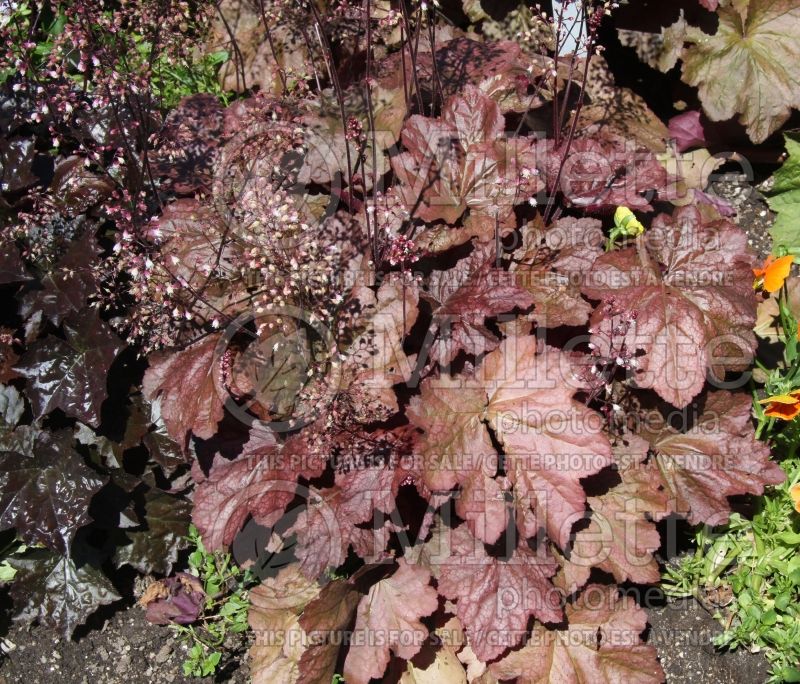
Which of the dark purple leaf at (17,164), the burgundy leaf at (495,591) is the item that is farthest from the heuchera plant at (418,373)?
the dark purple leaf at (17,164)

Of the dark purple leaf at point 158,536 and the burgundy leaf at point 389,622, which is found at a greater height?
the dark purple leaf at point 158,536

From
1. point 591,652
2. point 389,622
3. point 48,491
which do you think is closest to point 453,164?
point 389,622

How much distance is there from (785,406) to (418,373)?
1.16 metres

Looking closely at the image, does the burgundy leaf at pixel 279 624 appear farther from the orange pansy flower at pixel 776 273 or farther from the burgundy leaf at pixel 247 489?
the orange pansy flower at pixel 776 273

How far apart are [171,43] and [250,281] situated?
0.95m

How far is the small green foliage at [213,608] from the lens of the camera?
2676mm

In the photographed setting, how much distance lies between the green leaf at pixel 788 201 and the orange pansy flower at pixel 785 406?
1.00 m

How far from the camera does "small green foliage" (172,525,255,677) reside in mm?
2676

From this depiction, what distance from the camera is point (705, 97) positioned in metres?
3.18

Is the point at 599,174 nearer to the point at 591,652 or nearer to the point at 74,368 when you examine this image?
the point at 591,652

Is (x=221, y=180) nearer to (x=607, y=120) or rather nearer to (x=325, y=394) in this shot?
(x=325, y=394)

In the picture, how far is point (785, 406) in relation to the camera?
246 cm

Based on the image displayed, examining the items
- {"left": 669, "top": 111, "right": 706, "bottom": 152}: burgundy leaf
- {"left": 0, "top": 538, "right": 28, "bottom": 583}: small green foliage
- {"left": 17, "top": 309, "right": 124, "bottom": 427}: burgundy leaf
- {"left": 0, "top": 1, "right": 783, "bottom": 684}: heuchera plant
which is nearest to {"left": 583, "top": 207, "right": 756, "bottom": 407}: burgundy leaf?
{"left": 0, "top": 1, "right": 783, "bottom": 684}: heuchera plant

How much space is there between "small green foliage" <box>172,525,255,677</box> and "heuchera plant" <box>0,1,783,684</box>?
0.16 metres
